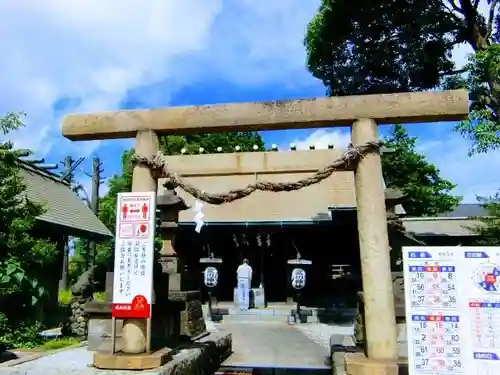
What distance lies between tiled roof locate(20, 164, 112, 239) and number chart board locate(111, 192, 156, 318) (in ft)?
24.9

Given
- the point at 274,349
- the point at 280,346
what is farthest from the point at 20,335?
the point at 280,346

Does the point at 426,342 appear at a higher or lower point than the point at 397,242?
lower

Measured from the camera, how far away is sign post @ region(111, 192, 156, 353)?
5.70 m

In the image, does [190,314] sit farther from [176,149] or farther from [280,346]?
[176,149]

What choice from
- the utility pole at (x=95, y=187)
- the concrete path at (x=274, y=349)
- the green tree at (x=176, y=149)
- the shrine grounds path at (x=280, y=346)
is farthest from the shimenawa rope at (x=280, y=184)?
the utility pole at (x=95, y=187)

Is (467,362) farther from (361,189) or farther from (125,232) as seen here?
(125,232)

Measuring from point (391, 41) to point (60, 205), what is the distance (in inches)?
482

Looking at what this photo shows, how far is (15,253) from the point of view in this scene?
8.42m

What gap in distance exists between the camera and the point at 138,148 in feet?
Answer: 20.9

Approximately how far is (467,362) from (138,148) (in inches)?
188

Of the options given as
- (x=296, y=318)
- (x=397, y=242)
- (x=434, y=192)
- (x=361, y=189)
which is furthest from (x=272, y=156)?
(x=434, y=192)

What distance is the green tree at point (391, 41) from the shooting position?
522 inches

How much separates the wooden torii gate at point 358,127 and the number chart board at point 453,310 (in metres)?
0.92

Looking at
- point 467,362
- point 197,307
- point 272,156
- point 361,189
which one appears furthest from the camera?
point 197,307
